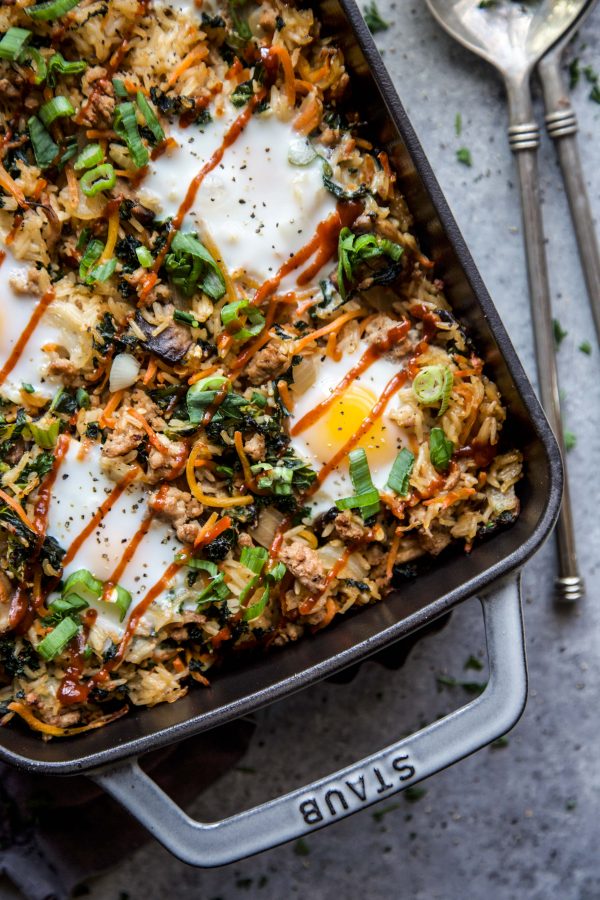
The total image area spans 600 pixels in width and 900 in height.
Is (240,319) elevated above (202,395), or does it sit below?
above

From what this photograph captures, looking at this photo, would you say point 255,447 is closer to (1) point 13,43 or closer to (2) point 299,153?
(2) point 299,153

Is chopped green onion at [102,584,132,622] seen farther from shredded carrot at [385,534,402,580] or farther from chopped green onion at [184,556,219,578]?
shredded carrot at [385,534,402,580]

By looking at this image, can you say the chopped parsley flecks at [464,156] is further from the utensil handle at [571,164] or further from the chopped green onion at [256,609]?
the chopped green onion at [256,609]

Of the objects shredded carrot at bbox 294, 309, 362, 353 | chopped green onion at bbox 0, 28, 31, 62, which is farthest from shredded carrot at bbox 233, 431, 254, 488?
chopped green onion at bbox 0, 28, 31, 62

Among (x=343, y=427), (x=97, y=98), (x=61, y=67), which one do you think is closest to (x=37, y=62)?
(x=61, y=67)

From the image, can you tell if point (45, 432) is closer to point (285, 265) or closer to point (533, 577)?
point (285, 265)

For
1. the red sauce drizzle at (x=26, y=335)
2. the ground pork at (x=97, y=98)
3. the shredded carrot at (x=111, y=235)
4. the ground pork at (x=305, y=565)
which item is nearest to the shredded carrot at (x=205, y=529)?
the ground pork at (x=305, y=565)
